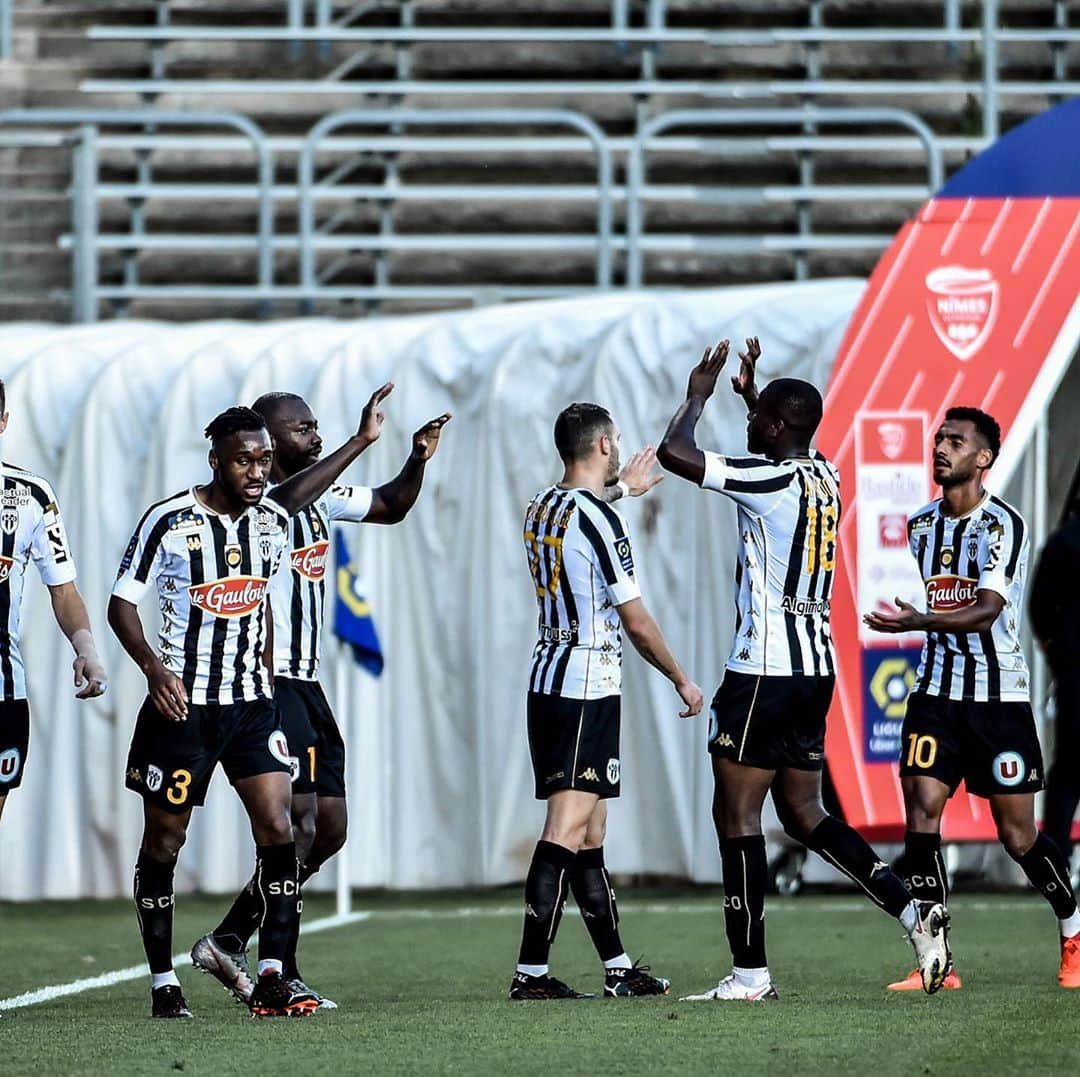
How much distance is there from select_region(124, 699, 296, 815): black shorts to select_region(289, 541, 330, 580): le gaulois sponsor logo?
82 centimetres

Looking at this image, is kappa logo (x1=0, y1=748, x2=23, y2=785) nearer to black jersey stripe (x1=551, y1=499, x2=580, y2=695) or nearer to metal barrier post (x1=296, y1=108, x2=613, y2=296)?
black jersey stripe (x1=551, y1=499, x2=580, y2=695)

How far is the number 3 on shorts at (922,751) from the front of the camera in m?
7.48

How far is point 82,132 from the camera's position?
13.9 metres

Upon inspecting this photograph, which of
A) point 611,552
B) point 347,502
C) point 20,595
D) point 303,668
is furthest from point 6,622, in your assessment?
point 611,552

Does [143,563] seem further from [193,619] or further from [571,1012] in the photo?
[571,1012]

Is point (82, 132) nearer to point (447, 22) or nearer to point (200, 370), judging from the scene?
point (200, 370)

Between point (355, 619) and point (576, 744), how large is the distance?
398 cm

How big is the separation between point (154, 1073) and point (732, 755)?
213 cm

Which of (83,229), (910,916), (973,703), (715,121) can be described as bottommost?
(910,916)

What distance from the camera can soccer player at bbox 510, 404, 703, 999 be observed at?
711 cm

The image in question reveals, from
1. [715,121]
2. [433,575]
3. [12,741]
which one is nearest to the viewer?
[12,741]

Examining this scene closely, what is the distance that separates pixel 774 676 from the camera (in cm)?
695

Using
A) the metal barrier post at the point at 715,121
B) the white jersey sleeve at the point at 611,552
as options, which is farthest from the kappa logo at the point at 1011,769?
the metal barrier post at the point at 715,121

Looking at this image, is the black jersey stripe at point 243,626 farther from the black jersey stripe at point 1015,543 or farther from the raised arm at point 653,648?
the black jersey stripe at point 1015,543
